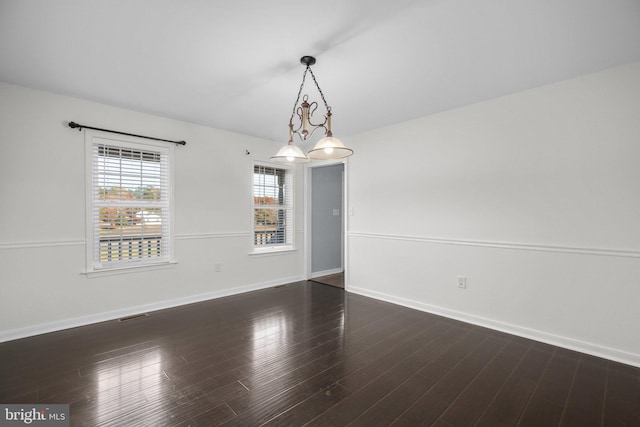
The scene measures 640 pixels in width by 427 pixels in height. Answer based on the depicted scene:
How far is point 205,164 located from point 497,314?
4101mm

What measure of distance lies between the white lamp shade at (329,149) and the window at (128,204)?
2502 mm

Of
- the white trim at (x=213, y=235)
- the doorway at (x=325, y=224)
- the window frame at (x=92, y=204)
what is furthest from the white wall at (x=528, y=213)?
the window frame at (x=92, y=204)

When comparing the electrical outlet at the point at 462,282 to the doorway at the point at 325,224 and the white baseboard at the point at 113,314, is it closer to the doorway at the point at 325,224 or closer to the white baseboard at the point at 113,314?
the doorway at the point at 325,224

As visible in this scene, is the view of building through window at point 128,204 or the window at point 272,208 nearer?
the view of building through window at point 128,204

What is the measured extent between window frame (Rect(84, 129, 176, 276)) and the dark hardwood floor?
643 mm

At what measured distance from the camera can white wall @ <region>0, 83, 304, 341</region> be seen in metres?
2.84

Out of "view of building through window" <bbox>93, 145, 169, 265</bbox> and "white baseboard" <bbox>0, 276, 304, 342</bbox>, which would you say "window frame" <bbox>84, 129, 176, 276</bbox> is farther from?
"white baseboard" <bbox>0, 276, 304, 342</bbox>

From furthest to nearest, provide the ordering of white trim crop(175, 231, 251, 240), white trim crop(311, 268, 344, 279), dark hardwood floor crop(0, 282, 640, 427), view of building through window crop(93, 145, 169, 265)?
1. white trim crop(311, 268, 344, 279)
2. white trim crop(175, 231, 251, 240)
3. view of building through window crop(93, 145, 169, 265)
4. dark hardwood floor crop(0, 282, 640, 427)

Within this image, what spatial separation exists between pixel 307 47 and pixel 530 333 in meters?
3.37

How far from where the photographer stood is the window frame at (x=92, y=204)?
3232 millimetres

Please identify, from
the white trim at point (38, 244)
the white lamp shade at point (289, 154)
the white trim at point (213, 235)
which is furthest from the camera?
the white trim at point (213, 235)

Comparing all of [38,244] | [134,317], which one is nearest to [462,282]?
[134,317]

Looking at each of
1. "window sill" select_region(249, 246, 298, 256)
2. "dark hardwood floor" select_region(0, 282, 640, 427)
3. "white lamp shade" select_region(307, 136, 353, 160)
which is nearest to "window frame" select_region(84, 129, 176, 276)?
"dark hardwood floor" select_region(0, 282, 640, 427)

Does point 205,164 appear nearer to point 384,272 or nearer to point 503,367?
point 384,272
